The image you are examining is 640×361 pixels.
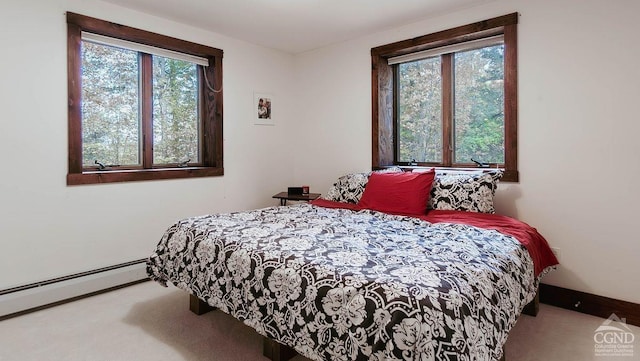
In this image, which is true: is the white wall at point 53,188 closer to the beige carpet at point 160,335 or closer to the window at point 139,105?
the window at point 139,105

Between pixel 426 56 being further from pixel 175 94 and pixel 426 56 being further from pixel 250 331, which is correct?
pixel 250 331

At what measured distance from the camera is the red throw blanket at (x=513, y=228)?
2.17 metres

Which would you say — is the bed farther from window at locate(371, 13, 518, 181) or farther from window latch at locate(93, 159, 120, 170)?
window latch at locate(93, 159, 120, 170)

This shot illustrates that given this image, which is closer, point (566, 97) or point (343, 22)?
point (566, 97)

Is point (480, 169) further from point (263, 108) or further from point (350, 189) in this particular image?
point (263, 108)

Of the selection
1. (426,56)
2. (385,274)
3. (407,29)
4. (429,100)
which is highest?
(407,29)

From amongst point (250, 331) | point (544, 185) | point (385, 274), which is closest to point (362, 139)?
point (544, 185)

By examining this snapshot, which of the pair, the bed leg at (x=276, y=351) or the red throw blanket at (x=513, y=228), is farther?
the red throw blanket at (x=513, y=228)

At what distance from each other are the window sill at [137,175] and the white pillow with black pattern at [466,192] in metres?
2.10

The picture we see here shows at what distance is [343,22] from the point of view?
3.26 meters

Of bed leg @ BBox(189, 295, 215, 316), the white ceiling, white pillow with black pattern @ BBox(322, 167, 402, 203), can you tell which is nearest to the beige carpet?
bed leg @ BBox(189, 295, 215, 316)

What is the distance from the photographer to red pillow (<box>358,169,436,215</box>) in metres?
2.71

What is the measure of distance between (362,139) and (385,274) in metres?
2.41

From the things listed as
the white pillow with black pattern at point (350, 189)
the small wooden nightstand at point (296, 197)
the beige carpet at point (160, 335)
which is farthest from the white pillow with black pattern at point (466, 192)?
the small wooden nightstand at point (296, 197)
